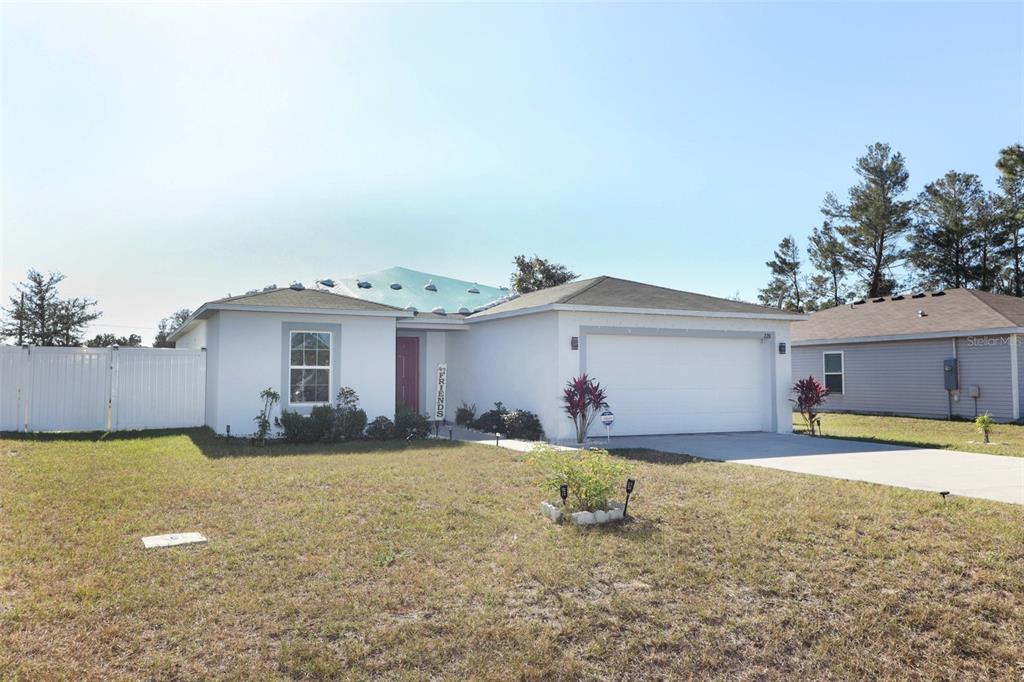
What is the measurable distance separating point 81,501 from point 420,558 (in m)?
4.23

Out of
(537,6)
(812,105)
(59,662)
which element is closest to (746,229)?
(812,105)

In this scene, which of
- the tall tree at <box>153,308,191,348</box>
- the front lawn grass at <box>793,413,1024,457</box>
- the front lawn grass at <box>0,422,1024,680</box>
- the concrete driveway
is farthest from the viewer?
the tall tree at <box>153,308,191,348</box>

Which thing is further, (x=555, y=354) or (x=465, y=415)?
(x=465, y=415)

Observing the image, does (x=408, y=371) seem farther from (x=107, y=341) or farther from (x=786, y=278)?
(x=786, y=278)

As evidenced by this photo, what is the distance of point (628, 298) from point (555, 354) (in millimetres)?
2390

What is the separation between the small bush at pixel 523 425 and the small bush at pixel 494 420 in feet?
1.38

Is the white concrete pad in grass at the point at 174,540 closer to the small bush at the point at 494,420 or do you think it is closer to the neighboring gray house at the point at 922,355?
the small bush at the point at 494,420

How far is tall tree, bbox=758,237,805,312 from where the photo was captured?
133 ft

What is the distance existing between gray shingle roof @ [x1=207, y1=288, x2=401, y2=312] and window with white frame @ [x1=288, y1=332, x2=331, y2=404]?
0.67 metres

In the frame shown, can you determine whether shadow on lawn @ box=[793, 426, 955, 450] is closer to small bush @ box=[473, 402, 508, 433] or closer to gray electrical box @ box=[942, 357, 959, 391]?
gray electrical box @ box=[942, 357, 959, 391]

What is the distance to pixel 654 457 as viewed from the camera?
409 inches

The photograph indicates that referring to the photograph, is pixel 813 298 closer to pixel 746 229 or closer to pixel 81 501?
pixel 746 229

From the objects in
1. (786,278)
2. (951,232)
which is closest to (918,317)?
(951,232)

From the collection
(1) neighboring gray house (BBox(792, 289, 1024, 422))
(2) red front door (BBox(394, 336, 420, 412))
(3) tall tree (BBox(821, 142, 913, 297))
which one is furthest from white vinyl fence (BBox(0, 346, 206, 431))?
(3) tall tree (BBox(821, 142, 913, 297))
